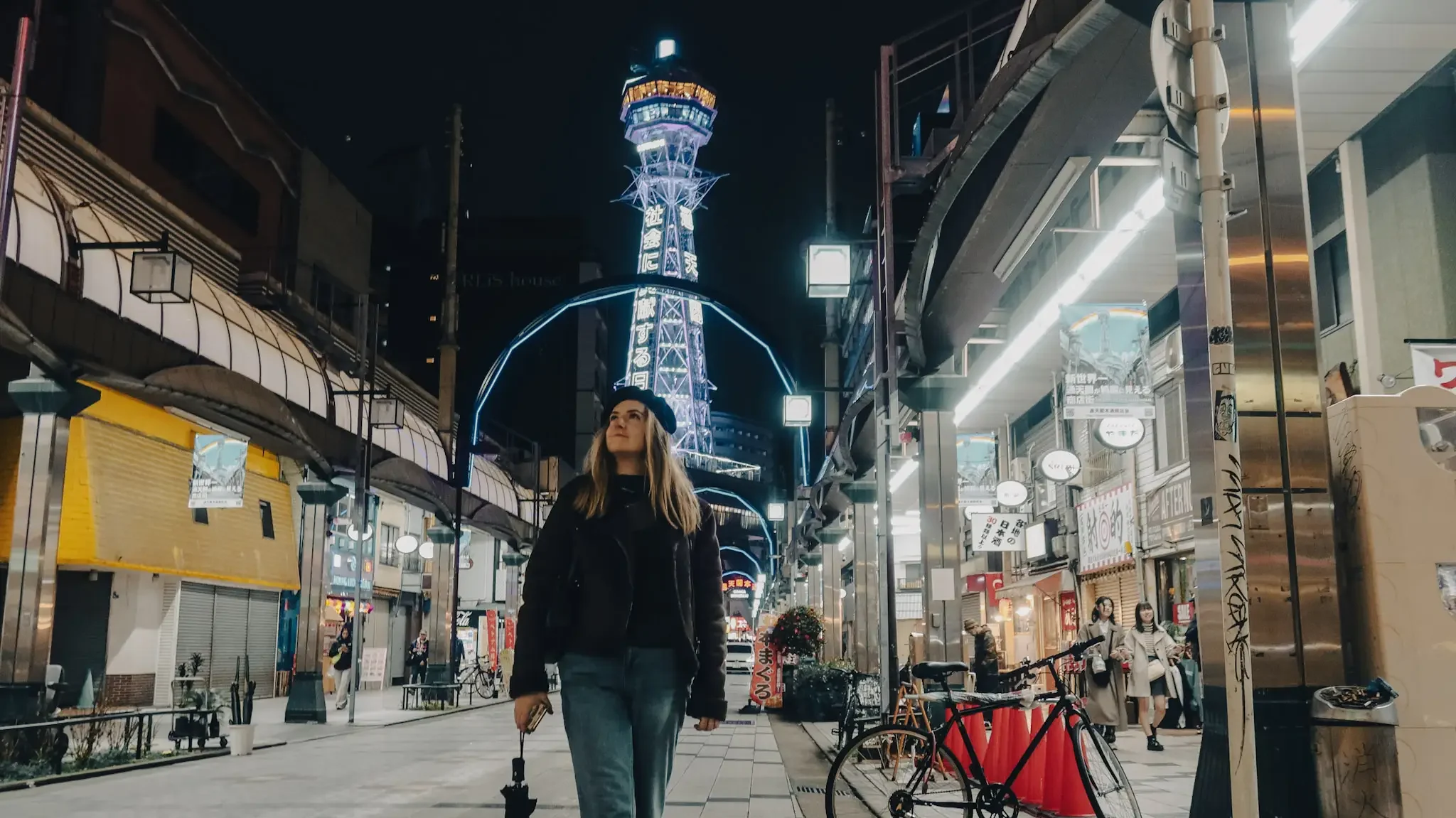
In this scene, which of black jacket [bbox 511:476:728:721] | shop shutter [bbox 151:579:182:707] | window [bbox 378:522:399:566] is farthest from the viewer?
window [bbox 378:522:399:566]

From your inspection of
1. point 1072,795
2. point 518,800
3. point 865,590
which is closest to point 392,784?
point 1072,795

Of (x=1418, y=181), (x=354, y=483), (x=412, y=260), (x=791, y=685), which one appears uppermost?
(x=412, y=260)

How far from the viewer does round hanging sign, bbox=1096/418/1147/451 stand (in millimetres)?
16750

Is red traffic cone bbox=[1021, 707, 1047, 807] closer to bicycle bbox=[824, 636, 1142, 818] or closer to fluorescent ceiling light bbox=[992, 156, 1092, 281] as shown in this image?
bicycle bbox=[824, 636, 1142, 818]

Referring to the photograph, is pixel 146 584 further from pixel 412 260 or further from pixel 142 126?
pixel 412 260

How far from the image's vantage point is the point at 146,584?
25.6 meters

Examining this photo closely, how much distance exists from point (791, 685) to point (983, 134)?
57.4 ft

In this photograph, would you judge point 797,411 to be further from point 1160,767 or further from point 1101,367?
point 1160,767

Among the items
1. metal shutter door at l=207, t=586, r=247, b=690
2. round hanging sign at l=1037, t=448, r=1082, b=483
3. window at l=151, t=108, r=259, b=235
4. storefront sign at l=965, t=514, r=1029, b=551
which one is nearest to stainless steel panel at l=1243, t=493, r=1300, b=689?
round hanging sign at l=1037, t=448, r=1082, b=483

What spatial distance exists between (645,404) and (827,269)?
13.5m

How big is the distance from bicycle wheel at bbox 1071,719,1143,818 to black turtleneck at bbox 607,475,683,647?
3.96 metres

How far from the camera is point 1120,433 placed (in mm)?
16859

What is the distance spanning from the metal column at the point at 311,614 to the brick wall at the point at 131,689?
3.27 m

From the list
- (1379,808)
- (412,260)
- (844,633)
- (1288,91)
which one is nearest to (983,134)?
(1288,91)
